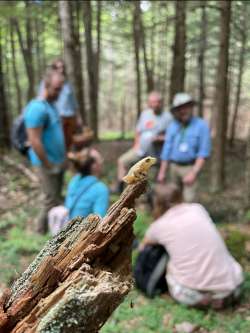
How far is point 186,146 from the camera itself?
759cm

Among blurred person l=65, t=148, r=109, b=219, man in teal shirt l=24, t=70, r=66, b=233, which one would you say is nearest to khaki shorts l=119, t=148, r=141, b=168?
man in teal shirt l=24, t=70, r=66, b=233

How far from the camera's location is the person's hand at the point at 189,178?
752cm

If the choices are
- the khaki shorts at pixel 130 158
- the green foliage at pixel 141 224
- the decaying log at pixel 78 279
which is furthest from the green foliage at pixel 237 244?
the decaying log at pixel 78 279

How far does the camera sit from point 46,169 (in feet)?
22.9

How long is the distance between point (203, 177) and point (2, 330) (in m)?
11.0

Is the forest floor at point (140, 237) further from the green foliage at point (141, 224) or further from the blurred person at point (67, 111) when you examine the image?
the blurred person at point (67, 111)

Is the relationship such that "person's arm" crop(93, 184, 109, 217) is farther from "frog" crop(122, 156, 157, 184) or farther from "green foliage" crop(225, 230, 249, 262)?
"frog" crop(122, 156, 157, 184)

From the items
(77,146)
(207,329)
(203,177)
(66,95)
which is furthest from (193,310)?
(203,177)

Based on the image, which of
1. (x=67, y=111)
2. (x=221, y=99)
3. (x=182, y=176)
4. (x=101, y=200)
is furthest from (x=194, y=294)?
(x=221, y=99)

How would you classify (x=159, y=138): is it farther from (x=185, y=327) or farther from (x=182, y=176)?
(x=185, y=327)

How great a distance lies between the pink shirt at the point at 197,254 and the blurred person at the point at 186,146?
6.75 feet

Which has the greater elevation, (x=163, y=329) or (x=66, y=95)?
(x=66, y=95)

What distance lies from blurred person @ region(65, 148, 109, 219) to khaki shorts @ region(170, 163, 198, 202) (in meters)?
2.22

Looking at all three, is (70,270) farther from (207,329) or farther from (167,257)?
(167,257)
